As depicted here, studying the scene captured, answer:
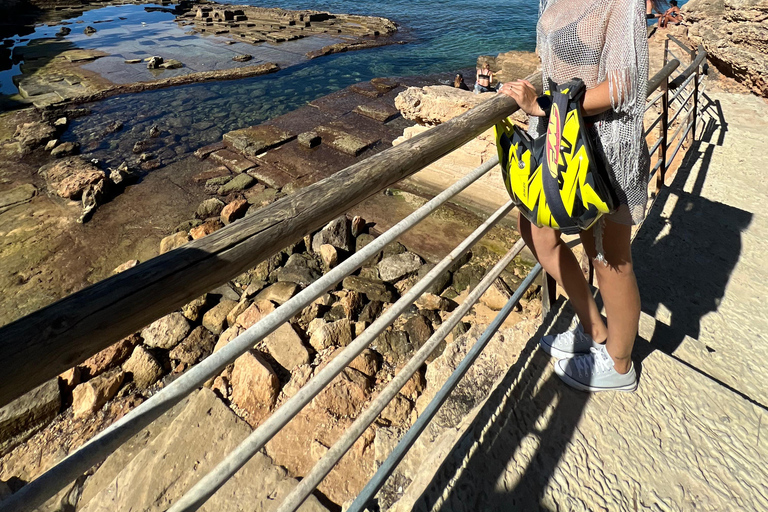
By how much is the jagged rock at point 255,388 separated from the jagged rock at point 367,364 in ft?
2.08

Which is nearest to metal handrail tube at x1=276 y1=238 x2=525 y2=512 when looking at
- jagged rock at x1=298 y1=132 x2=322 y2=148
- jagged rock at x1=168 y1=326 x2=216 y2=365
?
jagged rock at x1=168 y1=326 x2=216 y2=365

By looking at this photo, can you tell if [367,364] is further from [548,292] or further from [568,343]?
[568,343]

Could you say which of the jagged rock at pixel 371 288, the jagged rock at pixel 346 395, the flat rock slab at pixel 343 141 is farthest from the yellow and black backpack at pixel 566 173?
the flat rock slab at pixel 343 141

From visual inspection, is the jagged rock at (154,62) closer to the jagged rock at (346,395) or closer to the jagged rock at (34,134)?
the jagged rock at (34,134)

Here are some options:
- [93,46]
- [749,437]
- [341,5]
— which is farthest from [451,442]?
[341,5]

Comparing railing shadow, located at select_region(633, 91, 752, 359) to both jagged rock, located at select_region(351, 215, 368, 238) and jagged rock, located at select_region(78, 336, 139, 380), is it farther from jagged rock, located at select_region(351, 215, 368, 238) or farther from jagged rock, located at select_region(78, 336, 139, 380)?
jagged rock, located at select_region(78, 336, 139, 380)

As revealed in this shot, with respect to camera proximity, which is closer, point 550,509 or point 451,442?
point 550,509

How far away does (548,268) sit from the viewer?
181cm

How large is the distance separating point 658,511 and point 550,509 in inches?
13.8

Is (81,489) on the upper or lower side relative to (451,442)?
lower

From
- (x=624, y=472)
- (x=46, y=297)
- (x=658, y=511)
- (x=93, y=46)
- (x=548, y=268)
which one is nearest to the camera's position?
(x=658, y=511)

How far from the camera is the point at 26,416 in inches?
146

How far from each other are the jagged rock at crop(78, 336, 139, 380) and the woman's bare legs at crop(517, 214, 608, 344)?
158 inches

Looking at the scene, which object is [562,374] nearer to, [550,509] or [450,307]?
[550,509]
